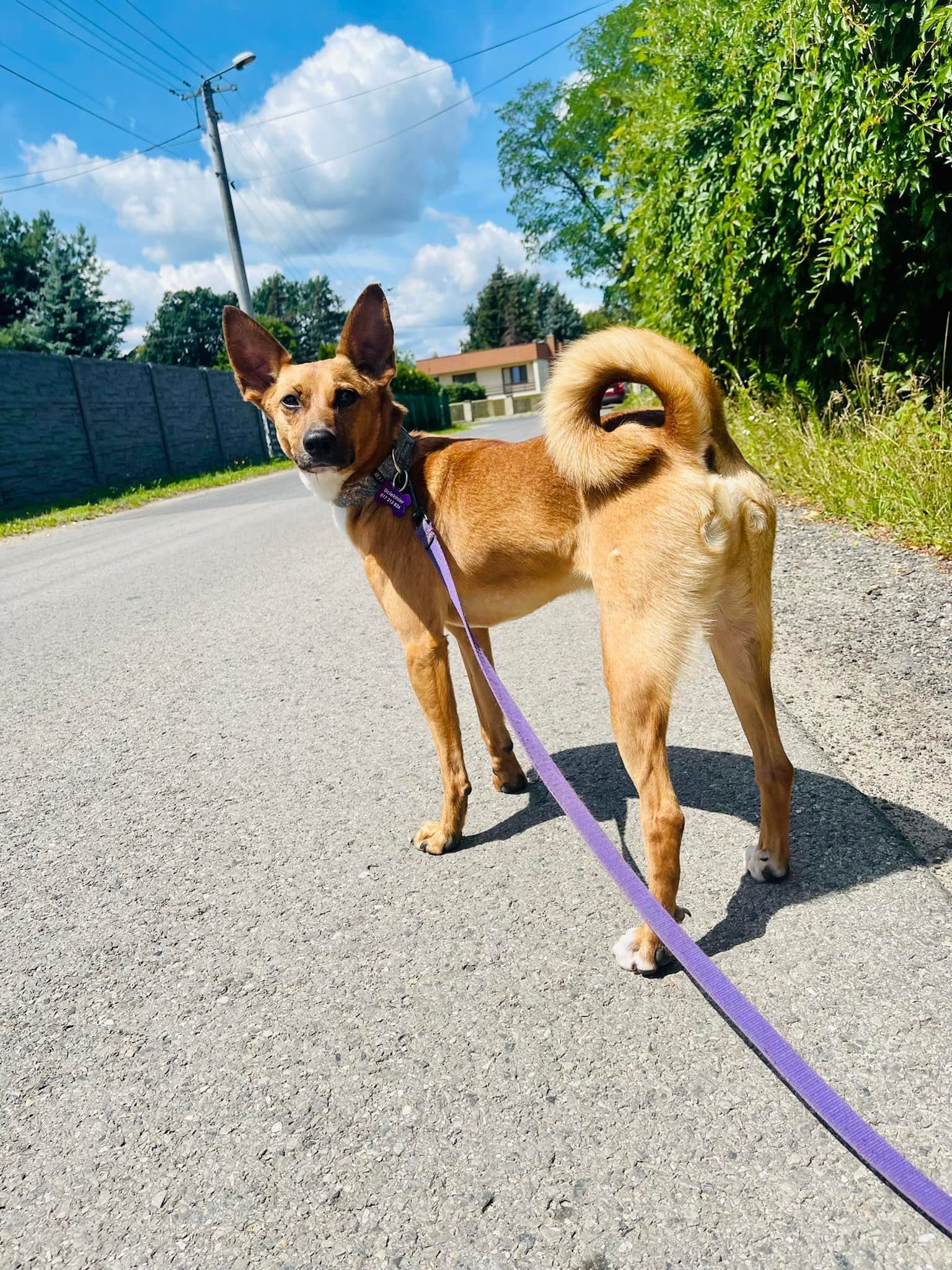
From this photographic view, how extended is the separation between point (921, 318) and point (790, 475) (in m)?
1.64

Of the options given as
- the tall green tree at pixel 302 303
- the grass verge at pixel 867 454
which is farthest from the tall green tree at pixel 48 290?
the tall green tree at pixel 302 303

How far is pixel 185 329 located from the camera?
69438mm

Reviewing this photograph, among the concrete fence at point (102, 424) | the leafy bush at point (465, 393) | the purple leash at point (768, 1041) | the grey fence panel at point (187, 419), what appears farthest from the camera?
the leafy bush at point (465, 393)

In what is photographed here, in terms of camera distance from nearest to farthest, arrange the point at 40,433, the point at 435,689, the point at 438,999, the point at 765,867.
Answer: the point at 438,999
the point at 765,867
the point at 435,689
the point at 40,433

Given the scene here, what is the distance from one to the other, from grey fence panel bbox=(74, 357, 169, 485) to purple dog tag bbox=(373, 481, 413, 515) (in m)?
19.3

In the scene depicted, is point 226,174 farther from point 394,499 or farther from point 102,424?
point 394,499

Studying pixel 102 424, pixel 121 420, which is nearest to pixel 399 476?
pixel 102 424

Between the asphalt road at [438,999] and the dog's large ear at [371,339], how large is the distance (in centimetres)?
167

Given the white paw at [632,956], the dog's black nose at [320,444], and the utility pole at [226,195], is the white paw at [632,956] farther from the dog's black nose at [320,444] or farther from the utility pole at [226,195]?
the utility pole at [226,195]

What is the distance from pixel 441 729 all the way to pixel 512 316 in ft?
392

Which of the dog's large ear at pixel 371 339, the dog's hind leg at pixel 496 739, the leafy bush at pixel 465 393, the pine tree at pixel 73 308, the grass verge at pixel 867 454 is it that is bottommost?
the dog's hind leg at pixel 496 739

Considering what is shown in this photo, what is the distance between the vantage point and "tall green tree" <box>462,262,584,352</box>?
11312 cm

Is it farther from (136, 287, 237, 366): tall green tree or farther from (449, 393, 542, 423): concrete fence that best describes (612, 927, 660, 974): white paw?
(136, 287, 237, 366): tall green tree

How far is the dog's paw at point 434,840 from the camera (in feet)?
9.34
